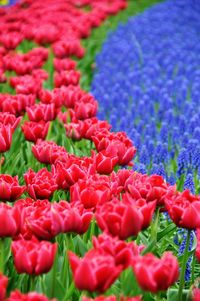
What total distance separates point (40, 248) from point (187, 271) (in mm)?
979

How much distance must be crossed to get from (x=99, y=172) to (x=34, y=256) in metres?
0.87

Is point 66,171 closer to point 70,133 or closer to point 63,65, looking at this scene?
point 70,133

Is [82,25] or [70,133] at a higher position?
[70,133]

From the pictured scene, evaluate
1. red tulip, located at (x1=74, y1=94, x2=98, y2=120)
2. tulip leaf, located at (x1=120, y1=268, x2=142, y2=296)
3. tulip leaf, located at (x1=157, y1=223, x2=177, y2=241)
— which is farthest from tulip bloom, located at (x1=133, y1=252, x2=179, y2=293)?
red tulip, located at (x1=74, y1=94, x2=98, y2=120)

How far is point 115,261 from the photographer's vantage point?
5.73 ft

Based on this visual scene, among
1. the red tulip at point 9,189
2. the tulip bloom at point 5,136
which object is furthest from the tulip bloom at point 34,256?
the tulip bloom at point 5,136

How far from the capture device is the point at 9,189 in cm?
242

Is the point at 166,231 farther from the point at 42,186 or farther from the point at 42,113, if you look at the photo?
the point at 42,113

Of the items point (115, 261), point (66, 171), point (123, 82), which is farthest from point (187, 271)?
point (123, 82)

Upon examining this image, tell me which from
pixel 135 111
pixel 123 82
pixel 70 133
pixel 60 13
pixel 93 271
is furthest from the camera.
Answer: pixel 60 13

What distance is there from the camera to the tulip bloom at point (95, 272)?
164 centimetres

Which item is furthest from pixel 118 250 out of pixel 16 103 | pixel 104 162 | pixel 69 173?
pixel 16 103

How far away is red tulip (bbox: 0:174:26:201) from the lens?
2.42 m

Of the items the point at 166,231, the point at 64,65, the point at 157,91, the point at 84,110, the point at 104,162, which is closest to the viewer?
the point at 104,162
